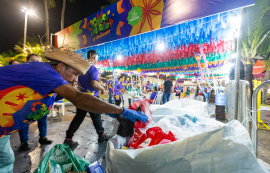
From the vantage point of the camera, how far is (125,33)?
12.7 feet

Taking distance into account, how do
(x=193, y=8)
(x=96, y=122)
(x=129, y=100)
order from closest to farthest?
(x=193, y=8)
(x=96, y=122)
(x=129, y=100)

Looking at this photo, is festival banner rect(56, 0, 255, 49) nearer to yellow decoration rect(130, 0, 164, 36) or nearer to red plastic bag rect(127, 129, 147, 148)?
yellow decoration rect(130, 0, 164, 36)

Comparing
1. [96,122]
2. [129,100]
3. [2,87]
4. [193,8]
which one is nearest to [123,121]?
[2,87]

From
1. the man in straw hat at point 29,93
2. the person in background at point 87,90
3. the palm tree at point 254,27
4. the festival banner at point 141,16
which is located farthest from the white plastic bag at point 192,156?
the palm tree at point 254,27

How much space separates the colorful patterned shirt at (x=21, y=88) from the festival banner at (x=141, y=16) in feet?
2.89

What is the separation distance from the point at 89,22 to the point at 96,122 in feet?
13.0

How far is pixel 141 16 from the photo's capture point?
346 centimetres

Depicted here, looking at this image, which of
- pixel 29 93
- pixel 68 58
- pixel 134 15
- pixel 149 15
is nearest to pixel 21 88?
pixel 29 93

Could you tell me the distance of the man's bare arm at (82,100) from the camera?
1054 millimetres

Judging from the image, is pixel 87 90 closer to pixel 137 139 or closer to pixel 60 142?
pixel 60 142

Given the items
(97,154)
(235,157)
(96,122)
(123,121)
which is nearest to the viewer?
(235,157)

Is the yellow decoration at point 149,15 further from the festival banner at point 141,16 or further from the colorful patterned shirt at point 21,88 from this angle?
the colorful patterned shirt at point 21,88

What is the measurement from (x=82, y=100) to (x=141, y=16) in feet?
10.1

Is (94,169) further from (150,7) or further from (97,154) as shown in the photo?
(150,7)
